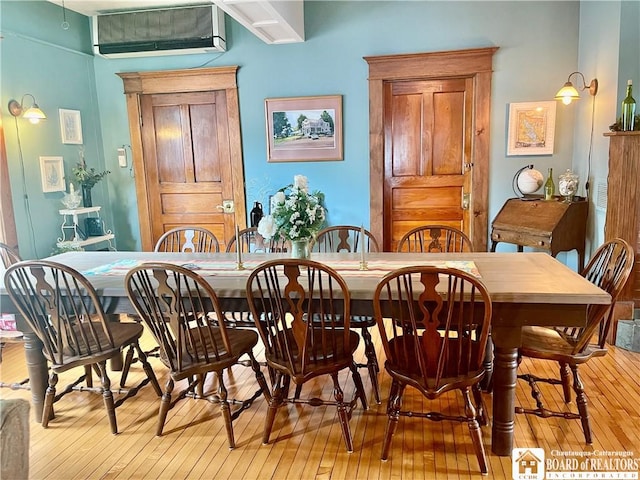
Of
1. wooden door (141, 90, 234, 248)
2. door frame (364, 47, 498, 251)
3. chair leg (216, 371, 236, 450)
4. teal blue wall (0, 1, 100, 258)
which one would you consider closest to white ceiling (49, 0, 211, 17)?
teal blue wall (0, 1, 100, 258)

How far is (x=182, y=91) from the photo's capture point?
472 cm

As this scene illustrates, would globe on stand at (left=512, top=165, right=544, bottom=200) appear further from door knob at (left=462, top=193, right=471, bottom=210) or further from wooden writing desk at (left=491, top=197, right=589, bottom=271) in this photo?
door knob at (left=462, top=193, right=471, bottom=210)

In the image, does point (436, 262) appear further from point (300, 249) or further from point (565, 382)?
point (565, 382)

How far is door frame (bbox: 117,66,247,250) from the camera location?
181 inches

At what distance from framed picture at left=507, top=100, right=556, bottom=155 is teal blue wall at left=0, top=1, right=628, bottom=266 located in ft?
0.20

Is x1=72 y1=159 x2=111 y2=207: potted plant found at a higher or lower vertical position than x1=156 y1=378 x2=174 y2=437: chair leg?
higher

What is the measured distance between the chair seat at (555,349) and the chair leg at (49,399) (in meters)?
2.32

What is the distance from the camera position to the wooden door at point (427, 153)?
4363 millimetres

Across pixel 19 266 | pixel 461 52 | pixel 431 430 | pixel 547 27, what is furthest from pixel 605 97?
pixel 19 266

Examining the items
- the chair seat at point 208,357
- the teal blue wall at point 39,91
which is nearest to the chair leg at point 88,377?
the chair seat at point 208,357

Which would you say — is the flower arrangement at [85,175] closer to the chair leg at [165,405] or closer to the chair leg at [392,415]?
the chair leg at [165,405]

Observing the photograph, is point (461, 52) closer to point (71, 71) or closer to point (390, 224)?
point (390, 224)

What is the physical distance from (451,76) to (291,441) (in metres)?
3.34

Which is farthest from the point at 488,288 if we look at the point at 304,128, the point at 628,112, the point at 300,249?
the point at 304,128
